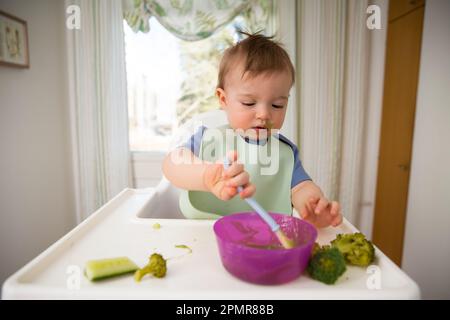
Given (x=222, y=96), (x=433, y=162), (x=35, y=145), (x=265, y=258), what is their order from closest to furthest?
(x=265, y=258) < (x=222, y=96) < (x=433, y=162) < (x=35, y=145)

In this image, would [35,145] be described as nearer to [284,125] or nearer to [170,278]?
[284,125]

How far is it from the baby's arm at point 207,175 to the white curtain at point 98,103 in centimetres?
156

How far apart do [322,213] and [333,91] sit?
166cm

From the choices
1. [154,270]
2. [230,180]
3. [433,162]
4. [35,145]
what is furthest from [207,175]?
[35,145]

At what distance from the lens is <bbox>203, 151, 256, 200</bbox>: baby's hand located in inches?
21.8

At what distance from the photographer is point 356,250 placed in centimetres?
55

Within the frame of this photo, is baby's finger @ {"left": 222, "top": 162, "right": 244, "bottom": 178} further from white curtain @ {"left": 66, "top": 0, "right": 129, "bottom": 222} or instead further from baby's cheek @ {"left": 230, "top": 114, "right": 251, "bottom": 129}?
white curtain @ {"left": 66, "top": 0, "right": 129, "bottom": 222}

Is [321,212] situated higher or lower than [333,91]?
lower

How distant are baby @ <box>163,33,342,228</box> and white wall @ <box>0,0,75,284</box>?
4.39 feet

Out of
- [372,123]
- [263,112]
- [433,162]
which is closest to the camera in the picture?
[263,112]

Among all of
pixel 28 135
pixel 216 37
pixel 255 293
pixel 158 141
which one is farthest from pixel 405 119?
pixel 28 135

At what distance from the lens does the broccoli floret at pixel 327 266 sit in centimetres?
48

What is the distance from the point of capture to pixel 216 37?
228 centimetres
